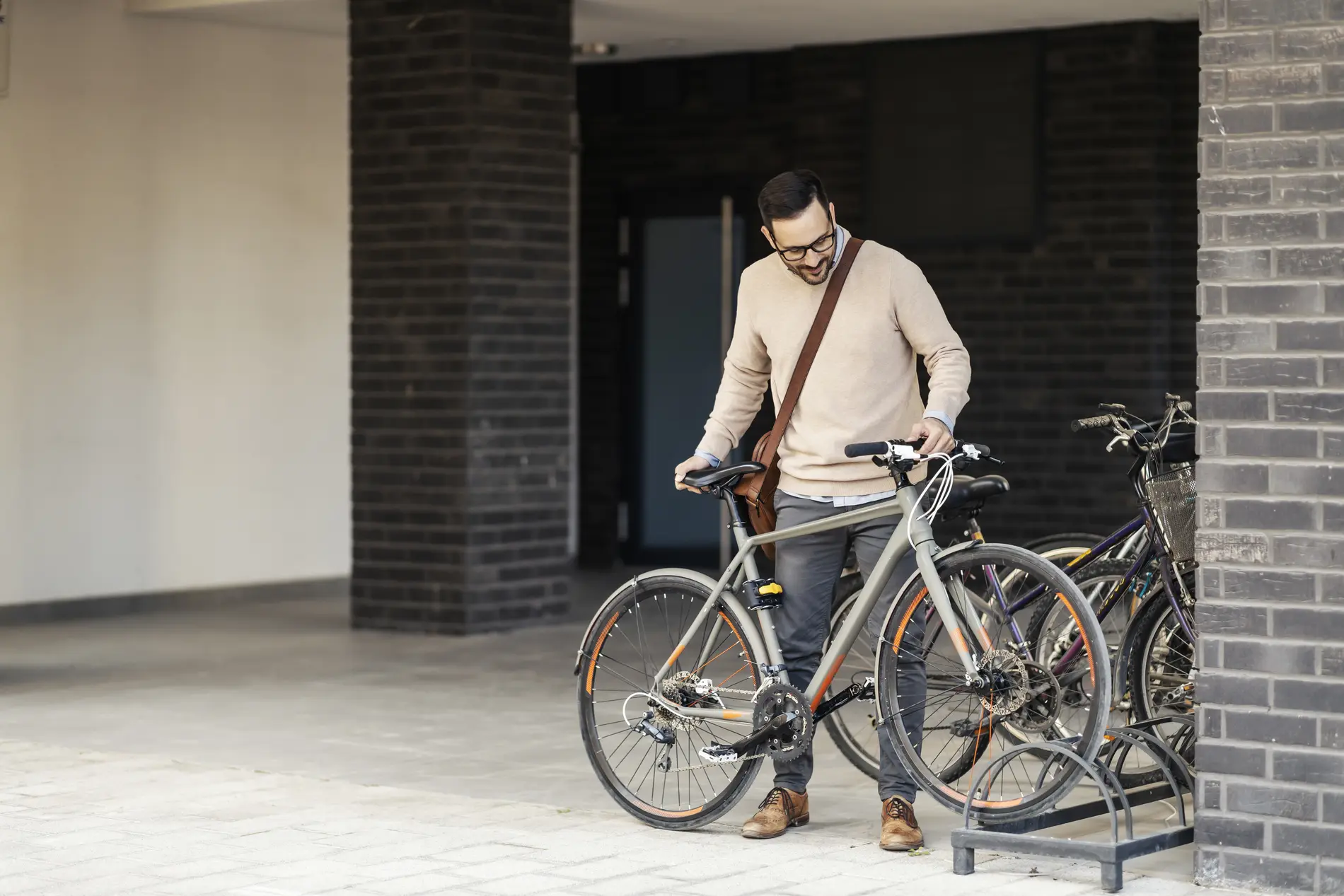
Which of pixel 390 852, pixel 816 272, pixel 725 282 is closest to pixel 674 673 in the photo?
pixel 390 852

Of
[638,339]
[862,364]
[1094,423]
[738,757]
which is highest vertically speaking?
[638,339]

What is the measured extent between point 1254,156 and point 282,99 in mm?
7839

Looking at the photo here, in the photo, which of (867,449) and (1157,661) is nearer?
(867,449)

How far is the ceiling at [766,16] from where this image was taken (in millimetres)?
10141

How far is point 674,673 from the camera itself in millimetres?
5262

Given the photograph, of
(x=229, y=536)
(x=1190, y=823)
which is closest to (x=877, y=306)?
(x=1190, y=823)

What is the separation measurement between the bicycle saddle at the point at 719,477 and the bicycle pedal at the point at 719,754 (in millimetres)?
631

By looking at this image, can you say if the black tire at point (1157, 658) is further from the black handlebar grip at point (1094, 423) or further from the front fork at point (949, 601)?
the front fork at point (949, 601)

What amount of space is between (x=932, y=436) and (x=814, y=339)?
1.50ft

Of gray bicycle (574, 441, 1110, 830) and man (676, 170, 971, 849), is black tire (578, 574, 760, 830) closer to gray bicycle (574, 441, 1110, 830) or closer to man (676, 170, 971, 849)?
gray bicycle (574, 441, 1110, 830)

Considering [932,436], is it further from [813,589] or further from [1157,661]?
[1157,661]

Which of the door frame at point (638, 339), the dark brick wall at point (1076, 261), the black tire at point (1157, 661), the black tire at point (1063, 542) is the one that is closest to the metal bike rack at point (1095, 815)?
the black tire at point (1157, 661)

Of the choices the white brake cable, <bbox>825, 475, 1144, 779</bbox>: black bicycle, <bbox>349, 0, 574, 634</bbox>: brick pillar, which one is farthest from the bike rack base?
<bbox>349, 0, 574, 634</bbox>: brick pillar

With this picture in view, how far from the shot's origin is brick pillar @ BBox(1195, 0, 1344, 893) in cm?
439
